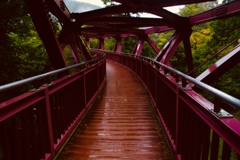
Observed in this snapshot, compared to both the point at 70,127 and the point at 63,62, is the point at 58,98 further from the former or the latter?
the point at 63,62

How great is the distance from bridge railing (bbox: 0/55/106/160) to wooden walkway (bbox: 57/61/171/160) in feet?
1.05

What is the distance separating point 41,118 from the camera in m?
3.17

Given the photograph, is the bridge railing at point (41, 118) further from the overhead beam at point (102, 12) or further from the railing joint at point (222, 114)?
the overhead beam at point (102, 12)

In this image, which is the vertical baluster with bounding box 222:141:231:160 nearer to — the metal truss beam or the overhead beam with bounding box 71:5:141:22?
the metal truss beam

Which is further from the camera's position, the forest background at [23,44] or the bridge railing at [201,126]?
the forest background at [23,44]

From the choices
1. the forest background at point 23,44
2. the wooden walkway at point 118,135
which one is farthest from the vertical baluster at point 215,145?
the forest background at point 23,44

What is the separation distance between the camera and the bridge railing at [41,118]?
7.65ft

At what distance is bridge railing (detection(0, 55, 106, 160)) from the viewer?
2332mm

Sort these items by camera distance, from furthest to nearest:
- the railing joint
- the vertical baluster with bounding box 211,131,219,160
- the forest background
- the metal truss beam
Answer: the forest background
the metal truss beam
the vertical baluster with bounding box 211,131,219,160
the railing joint

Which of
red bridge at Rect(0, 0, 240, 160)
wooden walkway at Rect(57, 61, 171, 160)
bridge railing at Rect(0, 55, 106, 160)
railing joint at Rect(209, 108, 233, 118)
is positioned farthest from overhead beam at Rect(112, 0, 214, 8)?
railing joint at Rect(209, 108, 233, 118)

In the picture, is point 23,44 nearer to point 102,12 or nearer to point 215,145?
point 102,12

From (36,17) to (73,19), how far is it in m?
5.04

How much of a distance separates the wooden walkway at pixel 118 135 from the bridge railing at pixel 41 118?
0.32m

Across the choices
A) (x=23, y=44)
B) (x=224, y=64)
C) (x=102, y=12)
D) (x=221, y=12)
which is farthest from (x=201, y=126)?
(x=23, y=44)
